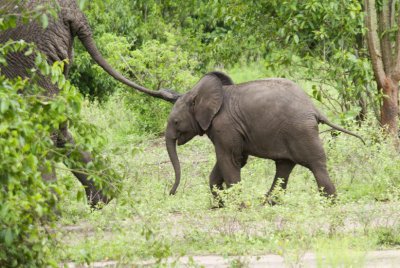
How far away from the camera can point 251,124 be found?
32.2 ft

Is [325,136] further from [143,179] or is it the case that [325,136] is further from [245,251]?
[245,251]

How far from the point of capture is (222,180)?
33.7 feet

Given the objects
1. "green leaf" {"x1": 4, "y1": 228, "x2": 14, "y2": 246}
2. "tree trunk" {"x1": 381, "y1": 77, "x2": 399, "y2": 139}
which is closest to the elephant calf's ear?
"tree trunk" {"x1": 381, "y1": 77, "x2": 399, "y2": 139}

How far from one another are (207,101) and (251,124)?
477mm

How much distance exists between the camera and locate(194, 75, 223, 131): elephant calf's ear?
32.7ft

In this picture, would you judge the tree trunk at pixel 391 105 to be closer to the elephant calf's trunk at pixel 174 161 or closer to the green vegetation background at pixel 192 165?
the green vegetation background at pixel 192 165

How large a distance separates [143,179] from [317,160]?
2.26 m

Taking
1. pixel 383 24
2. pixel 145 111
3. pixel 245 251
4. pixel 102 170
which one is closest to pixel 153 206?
pixel 245 251

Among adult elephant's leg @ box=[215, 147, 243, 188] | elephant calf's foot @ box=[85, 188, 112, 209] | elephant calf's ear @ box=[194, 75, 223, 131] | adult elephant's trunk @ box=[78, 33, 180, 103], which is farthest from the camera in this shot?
elephant calf's ear @ box=[194, 75, 223, 131]

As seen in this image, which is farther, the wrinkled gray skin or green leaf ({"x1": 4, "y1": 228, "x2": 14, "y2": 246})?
the wrinkled gray skin

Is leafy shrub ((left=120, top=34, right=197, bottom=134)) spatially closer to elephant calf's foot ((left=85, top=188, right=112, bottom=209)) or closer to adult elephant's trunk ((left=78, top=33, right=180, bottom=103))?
adult elephant's trunk ((left=78, top=33, right=180, bottom=103))

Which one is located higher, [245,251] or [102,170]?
[102,170]

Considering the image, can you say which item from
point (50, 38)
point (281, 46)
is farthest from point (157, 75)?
point (50, 38)

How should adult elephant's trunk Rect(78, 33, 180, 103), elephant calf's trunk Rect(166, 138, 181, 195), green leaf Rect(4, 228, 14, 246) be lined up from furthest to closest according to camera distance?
1. elephant calf's trunk Rect(166, 138, 181, 195)
2. adult elephant's trunk Rect(78, 33, 180, 103)
3. green leaf Rect(4, 228, 14, 246)
